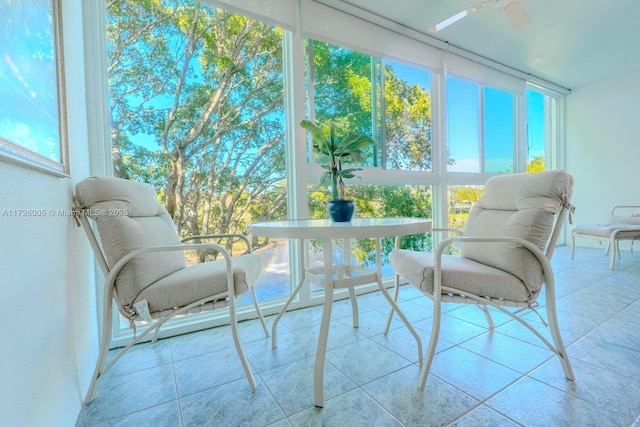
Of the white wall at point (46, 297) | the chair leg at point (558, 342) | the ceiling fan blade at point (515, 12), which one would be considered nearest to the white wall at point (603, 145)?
the ceiling fan blade at point (515, 12)

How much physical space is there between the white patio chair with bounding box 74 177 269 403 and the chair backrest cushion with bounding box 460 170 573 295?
1169 mm

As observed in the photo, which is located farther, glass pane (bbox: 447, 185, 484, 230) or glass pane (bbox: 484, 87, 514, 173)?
glass pane (bbox: 484, 87, 514, 173)

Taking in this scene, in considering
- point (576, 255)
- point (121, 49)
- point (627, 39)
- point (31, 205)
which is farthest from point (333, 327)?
point (627, 39)

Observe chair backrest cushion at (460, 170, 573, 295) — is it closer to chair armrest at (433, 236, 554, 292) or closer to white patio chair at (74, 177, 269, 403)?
chair armrest at (433, 236, 554, 292)

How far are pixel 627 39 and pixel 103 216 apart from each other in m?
4.89

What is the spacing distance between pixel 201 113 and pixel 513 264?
2001 millimetres

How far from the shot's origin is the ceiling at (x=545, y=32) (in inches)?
92.4

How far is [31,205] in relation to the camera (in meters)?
0.81

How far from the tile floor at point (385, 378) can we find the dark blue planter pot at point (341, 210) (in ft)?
2.36

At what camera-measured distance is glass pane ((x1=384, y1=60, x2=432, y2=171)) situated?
2.72 metres

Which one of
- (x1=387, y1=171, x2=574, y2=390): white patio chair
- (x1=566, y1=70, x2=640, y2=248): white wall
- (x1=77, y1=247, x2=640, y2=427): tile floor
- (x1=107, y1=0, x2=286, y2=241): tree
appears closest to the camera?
(x1=77, y1=247, x2=640, y2=427): tile floor

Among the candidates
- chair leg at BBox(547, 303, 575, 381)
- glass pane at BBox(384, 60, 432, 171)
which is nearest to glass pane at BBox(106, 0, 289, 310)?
glass pane at BBox(384, 60, 432, 171)

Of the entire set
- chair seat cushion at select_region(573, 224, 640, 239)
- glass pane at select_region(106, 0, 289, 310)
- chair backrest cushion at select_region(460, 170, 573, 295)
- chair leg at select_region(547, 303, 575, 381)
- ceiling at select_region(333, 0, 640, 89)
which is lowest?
chair leg at select_region(547, 303, 575, 381)

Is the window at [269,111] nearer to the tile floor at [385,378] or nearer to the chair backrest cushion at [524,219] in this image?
the tile floor at [385,378]
